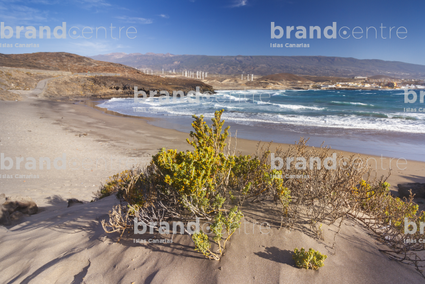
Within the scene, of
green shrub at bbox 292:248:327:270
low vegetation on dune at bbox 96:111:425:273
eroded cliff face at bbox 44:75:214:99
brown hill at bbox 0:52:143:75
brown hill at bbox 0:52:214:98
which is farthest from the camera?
brown hill at bbox 0:52:143:75

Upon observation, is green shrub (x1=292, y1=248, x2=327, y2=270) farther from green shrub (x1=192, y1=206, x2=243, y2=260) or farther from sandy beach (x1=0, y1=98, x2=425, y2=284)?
green shrub (x1=192, y1=206, x2=243, y2=260)

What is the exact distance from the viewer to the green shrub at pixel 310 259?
6.92 feet

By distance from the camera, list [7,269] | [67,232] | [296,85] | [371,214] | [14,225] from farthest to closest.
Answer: [296,85]
[14,225]
[67,232]
[371,214]
[7,269]

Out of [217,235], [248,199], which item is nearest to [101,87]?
[248,199]

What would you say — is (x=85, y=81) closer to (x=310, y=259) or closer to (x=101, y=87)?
(x=101, y=87)

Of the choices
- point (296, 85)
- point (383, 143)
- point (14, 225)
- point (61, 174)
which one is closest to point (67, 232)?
point (14, 225)

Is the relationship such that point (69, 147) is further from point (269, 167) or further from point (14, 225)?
point (269, 167)

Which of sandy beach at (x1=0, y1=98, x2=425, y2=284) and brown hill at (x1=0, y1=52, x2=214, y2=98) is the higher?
brown hill at (x1=0, y1=52, x2=214, y2=98)

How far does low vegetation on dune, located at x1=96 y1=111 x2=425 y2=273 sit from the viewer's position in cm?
234

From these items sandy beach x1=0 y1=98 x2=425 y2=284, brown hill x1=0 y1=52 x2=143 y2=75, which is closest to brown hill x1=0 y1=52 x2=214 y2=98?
brown hill x1=0 y1=52 x2=143 y2=75

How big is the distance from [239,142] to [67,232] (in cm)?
900

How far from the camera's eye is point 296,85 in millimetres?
87125

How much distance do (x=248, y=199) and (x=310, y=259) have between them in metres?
1.22

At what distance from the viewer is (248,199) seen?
127 inches
